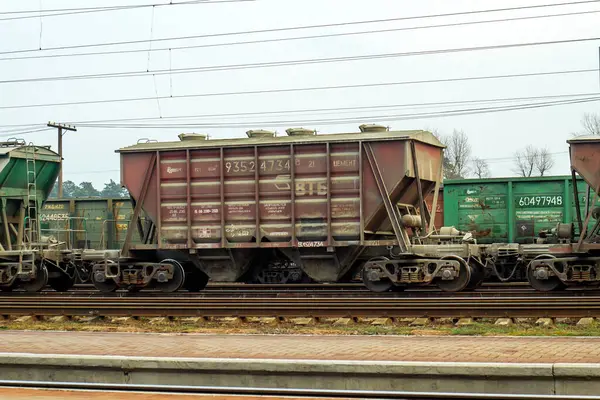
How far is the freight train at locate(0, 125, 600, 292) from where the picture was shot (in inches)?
696

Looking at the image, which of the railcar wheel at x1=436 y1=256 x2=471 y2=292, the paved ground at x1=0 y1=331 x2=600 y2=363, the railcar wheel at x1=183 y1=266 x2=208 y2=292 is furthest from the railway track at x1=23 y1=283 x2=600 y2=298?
the paved ground at x1=0 y1=331 x2=600 y2=363

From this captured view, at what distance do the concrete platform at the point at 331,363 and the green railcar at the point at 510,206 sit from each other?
12.3 meters

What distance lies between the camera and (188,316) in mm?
14688

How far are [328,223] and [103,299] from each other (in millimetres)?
5228

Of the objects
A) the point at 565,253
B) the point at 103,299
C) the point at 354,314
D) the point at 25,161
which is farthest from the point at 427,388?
the point at 25,161

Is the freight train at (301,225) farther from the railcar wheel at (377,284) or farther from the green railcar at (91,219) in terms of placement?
the green railcar at (91,219)

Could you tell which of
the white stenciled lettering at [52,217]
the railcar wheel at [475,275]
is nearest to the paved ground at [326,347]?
the railcar wheel at [475,275]

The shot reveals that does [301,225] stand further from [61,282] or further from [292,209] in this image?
[61,282]

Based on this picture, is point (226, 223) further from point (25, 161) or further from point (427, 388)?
point (427, 388)

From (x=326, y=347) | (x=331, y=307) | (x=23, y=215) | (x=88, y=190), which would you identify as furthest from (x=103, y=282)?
(x=88, y=190)

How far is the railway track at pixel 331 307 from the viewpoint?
13.5 metres

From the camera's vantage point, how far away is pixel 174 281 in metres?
19.4

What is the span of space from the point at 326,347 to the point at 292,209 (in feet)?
29.1

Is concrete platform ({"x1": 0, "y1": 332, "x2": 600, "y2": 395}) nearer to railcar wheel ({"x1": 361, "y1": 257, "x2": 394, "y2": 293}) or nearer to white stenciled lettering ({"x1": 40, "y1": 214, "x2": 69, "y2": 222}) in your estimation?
railcar wheel ({"x1": 361, "y1": 257, "x2": 394, "y2": 293})
